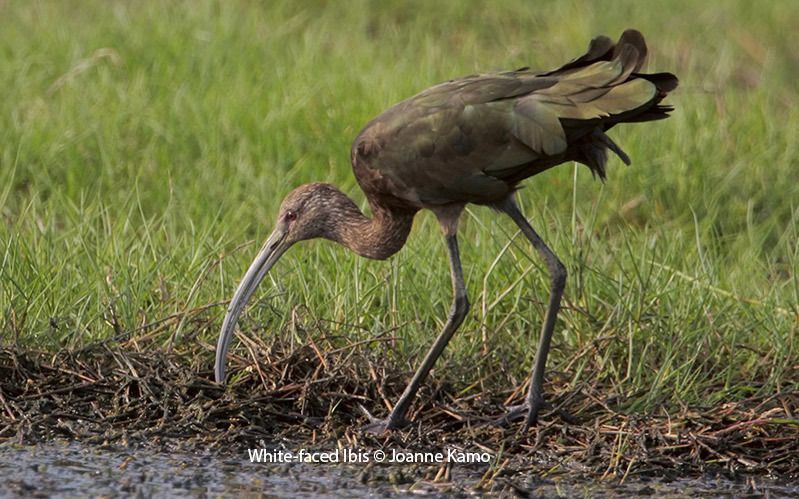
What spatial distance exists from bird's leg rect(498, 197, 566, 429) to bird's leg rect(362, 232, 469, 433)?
0.78 feet

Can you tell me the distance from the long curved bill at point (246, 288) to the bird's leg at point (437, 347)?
1.71 feet

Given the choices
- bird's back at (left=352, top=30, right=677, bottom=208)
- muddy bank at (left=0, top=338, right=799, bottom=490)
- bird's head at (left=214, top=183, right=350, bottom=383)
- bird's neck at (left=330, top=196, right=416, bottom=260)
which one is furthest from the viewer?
bird's head at (left=214, top=183, right=350, bottom=383)

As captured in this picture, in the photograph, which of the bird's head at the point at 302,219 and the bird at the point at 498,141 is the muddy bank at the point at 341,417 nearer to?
the bird at the point at 498,141

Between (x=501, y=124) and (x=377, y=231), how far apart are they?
63cm

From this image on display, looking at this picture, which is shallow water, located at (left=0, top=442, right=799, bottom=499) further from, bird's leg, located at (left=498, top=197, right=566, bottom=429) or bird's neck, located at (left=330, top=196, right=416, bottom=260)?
bird's neck, located at (left=330, top=196, right=416, bottom=260)

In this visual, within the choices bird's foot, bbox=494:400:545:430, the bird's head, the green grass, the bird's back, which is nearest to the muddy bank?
bird's foot, bbox=494:400:545:430

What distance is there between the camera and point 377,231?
5430 mm

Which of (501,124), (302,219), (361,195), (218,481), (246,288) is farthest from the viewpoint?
(361,195)

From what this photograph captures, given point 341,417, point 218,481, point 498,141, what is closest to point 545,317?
point 498,141

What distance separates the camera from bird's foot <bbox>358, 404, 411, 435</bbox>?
5.05 m

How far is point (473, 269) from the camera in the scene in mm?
5941

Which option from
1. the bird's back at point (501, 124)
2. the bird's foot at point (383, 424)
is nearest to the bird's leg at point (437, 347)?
the bird's foot at point (383, 424)

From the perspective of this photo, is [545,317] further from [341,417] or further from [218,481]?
[218,481]

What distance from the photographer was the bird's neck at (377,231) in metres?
5.41
